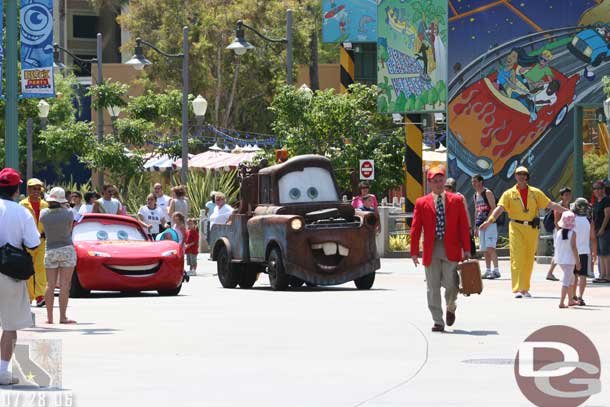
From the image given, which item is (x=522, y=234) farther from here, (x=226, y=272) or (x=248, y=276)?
(x=226, y=272)

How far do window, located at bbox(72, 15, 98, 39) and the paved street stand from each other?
85.3 m

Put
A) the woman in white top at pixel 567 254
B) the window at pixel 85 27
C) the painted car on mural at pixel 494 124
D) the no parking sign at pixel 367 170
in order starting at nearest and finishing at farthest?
1. the woman in white top at pixel 567 254
2. the painted car on mural at pixel 494 124
3. the no parking sign at pixel 367 170
4. the window at pixel 85 27

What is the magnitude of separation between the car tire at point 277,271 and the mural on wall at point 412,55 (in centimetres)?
1985

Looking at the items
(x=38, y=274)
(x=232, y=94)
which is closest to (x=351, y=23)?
(x=232, y=94)

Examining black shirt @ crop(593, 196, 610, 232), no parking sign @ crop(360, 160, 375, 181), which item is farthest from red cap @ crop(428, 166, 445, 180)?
no parking sign @ crop(360, 160, 375, 181)

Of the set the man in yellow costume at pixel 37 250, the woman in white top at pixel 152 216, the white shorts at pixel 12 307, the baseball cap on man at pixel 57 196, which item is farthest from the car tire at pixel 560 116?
the white shorts at pixel 12 307

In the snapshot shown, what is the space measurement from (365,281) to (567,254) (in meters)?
5.33

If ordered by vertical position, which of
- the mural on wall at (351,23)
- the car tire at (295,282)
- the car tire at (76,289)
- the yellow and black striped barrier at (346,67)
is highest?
the mural on wall at (351,23)

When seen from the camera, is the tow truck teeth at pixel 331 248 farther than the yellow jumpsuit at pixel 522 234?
Yes

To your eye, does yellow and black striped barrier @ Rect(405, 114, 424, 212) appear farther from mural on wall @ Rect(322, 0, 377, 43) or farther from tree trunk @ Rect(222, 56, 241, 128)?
tree trunk @ Rect(222, 56, 241, 128)

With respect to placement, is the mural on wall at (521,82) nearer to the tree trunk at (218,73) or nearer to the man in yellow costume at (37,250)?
the man in yellow costume at (37,250)

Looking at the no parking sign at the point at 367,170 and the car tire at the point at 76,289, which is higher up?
the no parking sign at the point at 367,170

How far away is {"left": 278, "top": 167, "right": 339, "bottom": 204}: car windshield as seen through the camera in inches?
1027

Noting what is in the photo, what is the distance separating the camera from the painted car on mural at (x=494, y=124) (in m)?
39.7
